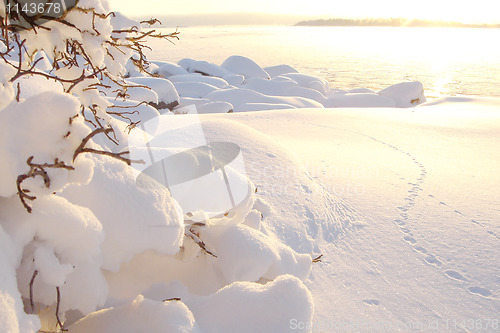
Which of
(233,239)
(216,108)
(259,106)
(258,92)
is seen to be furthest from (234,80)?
(233,239)

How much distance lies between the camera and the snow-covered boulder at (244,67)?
2463cm

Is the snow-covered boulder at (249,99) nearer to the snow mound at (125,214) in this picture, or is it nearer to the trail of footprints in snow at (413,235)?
the trail of footprints in snow at (413,235)

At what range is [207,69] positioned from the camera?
24156mm

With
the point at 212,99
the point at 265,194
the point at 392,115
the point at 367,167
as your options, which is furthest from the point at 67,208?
the point at 212,99

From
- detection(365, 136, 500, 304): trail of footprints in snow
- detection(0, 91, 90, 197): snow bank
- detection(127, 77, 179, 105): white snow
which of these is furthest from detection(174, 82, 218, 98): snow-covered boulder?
detection(0, 91, 90, 197): snow bank

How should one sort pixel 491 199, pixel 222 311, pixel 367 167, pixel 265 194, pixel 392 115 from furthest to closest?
pixel 392 115 → pixel 367 167 → pixel 491 199 → pixel 265 194 → pixel 222 311

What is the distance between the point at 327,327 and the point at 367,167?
224 cm

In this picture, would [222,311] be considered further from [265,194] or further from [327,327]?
[265,194]

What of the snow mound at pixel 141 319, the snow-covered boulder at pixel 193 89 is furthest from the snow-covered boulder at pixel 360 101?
the snow mound at pixel 141 319

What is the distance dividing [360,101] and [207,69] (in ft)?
34.6

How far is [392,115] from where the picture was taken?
22.2 ft

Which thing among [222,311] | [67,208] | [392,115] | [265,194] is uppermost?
[67,208]

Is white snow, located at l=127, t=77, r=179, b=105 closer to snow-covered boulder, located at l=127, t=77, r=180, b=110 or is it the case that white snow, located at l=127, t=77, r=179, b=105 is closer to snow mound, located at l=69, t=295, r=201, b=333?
snow-covered boulder, located at l=127, t=77, r=180, b=110

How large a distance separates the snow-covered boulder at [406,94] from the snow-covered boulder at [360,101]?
41cm
